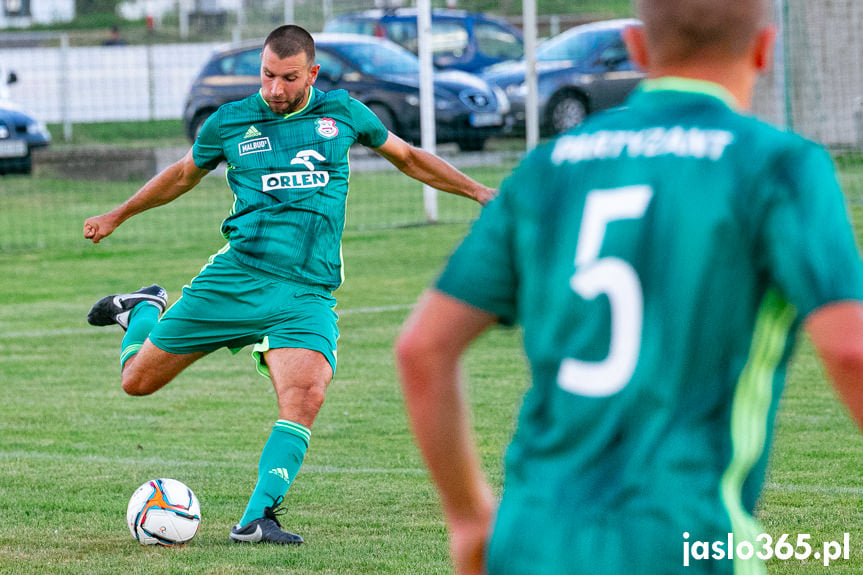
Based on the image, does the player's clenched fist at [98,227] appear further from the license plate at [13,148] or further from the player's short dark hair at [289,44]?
the license plate at [13,148]

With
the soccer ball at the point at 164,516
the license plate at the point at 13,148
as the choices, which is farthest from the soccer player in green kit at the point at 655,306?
the license plate at the point at 13,148

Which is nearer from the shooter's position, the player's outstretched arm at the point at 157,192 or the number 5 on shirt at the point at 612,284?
the number 5 on shirt at the point at 612,284

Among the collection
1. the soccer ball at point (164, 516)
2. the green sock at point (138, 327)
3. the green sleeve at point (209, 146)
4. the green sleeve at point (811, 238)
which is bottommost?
the soccer ball at point (164, 516)

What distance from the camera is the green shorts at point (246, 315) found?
5.74 m

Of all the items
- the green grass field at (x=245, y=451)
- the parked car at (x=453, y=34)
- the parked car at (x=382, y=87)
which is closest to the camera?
the green grass field at (x=245, y=451)

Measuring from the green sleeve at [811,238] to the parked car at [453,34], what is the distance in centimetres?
2420

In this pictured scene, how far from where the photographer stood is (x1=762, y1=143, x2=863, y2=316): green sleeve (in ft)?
6.01

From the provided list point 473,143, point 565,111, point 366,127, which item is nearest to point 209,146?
point 366,127

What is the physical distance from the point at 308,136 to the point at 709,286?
4.19 meters

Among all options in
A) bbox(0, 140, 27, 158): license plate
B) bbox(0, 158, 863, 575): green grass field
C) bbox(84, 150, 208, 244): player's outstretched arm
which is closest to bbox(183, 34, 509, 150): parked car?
bbox(0, 140, 27, 158): license plate

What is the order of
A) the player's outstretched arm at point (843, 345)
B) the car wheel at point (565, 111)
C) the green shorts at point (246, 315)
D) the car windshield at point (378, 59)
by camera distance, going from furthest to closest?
the car wheel at point (565, 111) → the car windshield at point (378, 59) → the green shorts at point (246, 315) → the player's outstretched arm at point (843, 345)

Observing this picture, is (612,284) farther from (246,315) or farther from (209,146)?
(209,146)

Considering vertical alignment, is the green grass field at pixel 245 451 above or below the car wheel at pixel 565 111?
below

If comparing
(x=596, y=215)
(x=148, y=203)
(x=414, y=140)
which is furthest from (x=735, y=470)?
(x=414, y=140)
